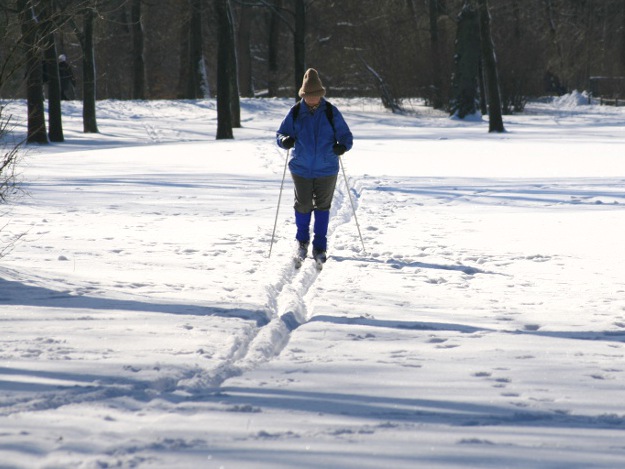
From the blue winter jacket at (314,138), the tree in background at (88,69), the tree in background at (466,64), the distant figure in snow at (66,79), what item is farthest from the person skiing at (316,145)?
the tree in background at (466,64)

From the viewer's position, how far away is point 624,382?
16.6 ft

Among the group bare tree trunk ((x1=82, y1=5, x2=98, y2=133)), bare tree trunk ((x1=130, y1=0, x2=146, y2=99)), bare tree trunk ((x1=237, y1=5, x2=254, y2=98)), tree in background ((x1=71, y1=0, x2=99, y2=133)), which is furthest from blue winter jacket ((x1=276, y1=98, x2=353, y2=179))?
bare tree trunk ((x1=237, y1=5, x2=254, y2=98))

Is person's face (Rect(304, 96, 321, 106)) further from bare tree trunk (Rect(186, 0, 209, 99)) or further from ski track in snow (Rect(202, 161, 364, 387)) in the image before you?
bare tree trunk (Rect(186, 0, 209, 99))

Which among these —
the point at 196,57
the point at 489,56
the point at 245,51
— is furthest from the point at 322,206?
the point at 245,51

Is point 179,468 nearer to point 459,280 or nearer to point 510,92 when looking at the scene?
point 459,280

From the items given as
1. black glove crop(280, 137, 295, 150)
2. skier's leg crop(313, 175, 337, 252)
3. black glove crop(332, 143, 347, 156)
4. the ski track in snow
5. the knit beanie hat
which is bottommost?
the ski track in snow

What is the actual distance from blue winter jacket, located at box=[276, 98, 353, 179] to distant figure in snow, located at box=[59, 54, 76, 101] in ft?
78.4

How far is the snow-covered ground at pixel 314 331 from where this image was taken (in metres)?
4.09

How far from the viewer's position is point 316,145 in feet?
28.9

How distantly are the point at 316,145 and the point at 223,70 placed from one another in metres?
16.3

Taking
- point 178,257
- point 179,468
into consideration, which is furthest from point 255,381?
point 178,257

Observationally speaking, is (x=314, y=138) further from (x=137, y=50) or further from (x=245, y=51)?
(x=245, y=51)

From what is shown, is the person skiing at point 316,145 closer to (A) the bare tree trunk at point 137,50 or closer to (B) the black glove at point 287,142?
(B) the black glove at point 287,142

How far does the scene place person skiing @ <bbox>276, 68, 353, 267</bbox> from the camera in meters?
8.76
